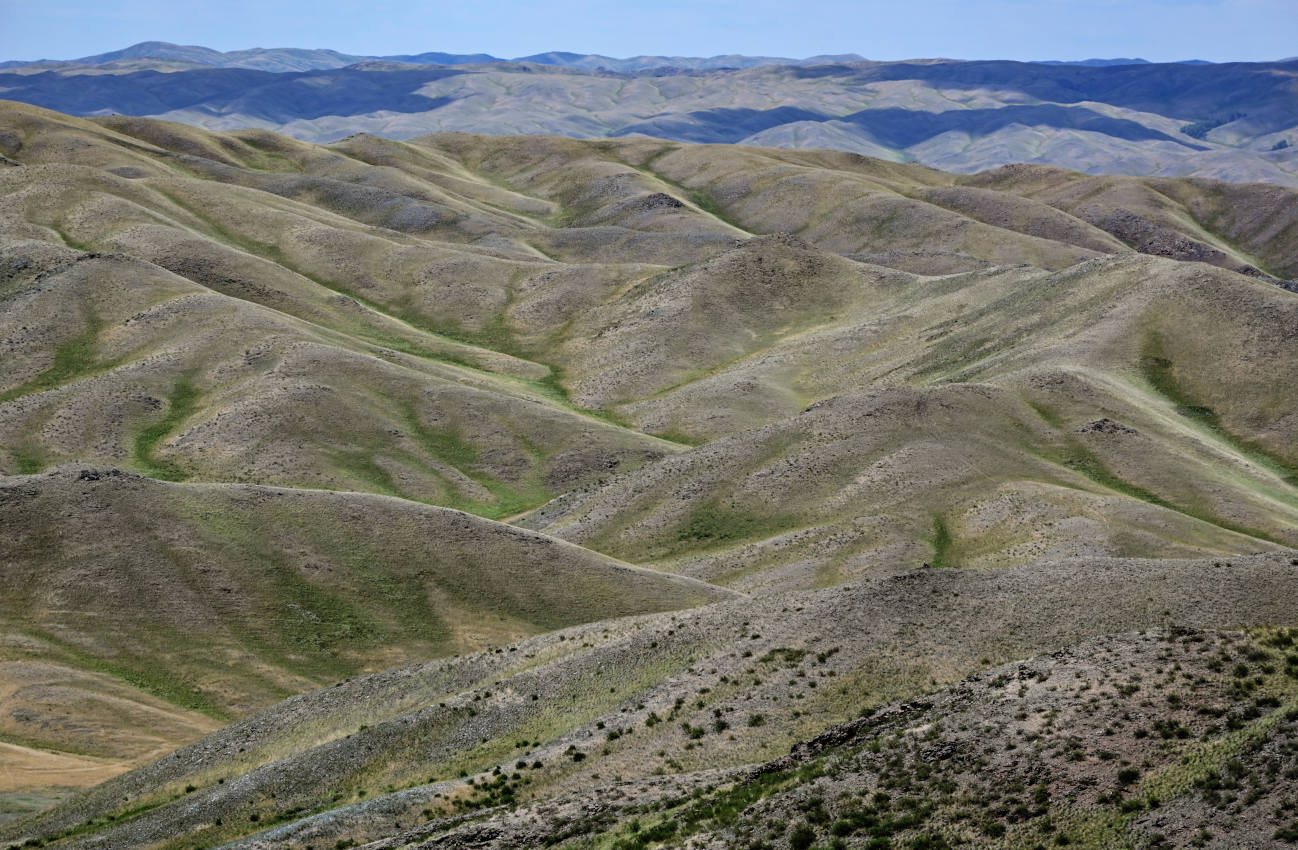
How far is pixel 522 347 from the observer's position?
149000 mm

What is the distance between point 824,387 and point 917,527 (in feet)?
145

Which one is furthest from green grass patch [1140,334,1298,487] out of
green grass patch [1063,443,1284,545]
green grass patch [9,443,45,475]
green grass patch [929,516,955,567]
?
green grass patch [9,443,45,475]

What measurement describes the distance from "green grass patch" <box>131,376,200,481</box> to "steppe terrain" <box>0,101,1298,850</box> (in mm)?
486

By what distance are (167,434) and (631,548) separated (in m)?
44.2

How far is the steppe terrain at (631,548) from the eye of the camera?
36.7 metres

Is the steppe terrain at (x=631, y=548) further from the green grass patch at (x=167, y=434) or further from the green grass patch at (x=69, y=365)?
the green grass patch at (x=69, y=365)

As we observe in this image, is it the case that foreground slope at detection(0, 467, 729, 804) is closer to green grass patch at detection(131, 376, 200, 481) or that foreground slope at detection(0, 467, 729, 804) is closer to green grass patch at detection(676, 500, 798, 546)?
green grass patch at detection(676, 500, 798, 546)

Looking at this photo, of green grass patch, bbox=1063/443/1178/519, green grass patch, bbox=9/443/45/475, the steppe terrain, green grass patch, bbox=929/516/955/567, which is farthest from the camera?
green grass patch, bbox=9/443/45/475

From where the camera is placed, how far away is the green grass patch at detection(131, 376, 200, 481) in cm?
9800

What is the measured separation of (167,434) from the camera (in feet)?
346

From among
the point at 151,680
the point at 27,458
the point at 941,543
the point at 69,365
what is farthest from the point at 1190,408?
the point at 69,365

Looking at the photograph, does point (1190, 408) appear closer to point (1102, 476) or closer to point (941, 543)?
point (1102, 476)

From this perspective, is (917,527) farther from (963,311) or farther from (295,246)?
(295,246)

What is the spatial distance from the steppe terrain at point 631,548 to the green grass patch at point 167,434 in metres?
0.49
